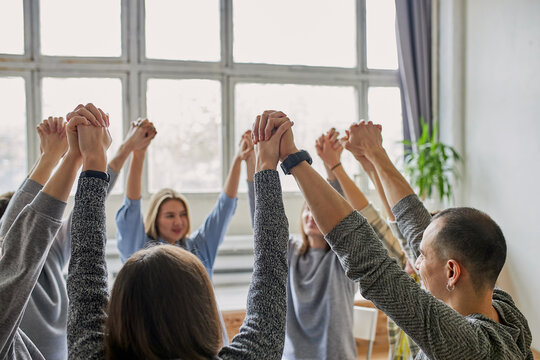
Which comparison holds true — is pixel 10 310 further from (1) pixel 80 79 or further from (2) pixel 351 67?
(2) pixel 351 67

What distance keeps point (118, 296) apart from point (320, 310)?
1302mm

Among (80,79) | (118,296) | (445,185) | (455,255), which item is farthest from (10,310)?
(445,185)

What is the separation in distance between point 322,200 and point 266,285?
18cm

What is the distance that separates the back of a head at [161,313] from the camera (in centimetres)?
71

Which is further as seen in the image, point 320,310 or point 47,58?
point 47,58

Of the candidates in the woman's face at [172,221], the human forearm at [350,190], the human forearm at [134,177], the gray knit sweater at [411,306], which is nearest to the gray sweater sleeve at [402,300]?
the gray knit sweater at [411,306]

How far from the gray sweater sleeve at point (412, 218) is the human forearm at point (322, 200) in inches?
13.1

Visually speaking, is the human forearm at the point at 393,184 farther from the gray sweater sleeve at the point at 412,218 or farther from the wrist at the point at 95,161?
the wrist at the point at 95,161

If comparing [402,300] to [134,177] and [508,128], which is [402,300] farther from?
[508,128]

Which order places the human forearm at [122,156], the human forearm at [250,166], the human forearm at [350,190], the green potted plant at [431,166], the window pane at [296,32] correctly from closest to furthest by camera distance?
the human forearm at [350,190] < the human forearm at [122,156] < the human forearm at [250,166] < the green potted plant at [431,166] < the window pane at [296,32]

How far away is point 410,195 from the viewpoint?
115cm

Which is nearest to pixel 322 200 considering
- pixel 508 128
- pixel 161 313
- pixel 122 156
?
pixel 161 313

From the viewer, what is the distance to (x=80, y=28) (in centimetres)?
391

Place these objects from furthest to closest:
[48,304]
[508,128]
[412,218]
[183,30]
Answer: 1. [183,30]
2. [508,128]
3. [48,304]
4. [412,218]
